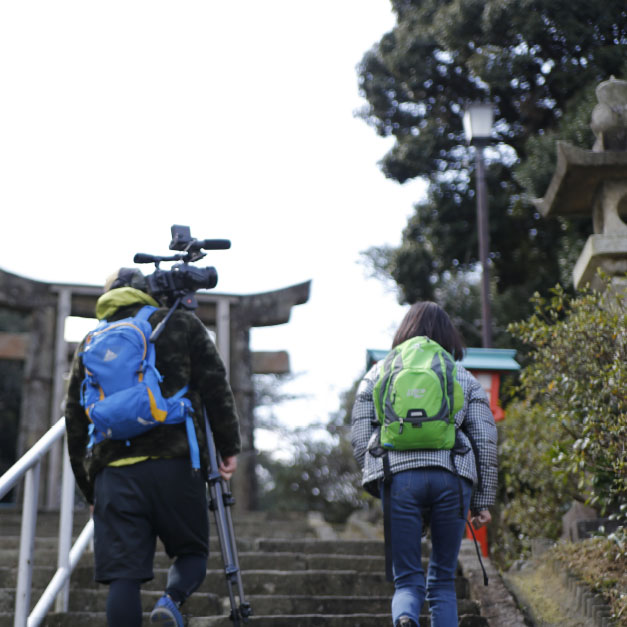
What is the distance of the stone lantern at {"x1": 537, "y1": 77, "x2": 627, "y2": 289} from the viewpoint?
5965mm

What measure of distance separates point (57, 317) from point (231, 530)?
834 cm

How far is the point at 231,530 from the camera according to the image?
324 centimetres

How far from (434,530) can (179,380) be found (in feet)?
3.81

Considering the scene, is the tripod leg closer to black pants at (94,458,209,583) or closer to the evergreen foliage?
black pants at (94,458,209,583)

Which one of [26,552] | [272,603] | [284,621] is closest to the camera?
[26,552]

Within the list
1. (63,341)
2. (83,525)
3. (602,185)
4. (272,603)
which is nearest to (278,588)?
(272,603)

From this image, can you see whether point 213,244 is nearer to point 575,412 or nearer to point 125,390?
point 125,390

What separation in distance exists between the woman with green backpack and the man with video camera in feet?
2.01

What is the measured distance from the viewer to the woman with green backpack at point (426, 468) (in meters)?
3.30

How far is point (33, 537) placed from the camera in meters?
3.87

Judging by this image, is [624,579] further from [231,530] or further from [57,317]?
[57,317]

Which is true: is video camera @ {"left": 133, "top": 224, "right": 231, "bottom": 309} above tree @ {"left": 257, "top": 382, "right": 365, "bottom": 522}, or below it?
above

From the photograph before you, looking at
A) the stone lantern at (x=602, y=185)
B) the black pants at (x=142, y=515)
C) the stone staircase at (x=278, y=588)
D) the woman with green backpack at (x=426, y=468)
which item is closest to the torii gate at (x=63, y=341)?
the stone staircase at (x=278, y=588)

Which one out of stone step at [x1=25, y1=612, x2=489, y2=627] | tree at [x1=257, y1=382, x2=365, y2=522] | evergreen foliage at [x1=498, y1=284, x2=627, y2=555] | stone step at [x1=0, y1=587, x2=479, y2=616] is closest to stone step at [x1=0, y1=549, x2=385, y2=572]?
stone step at [x1=0, y1=587, x2=479, y2=616]
